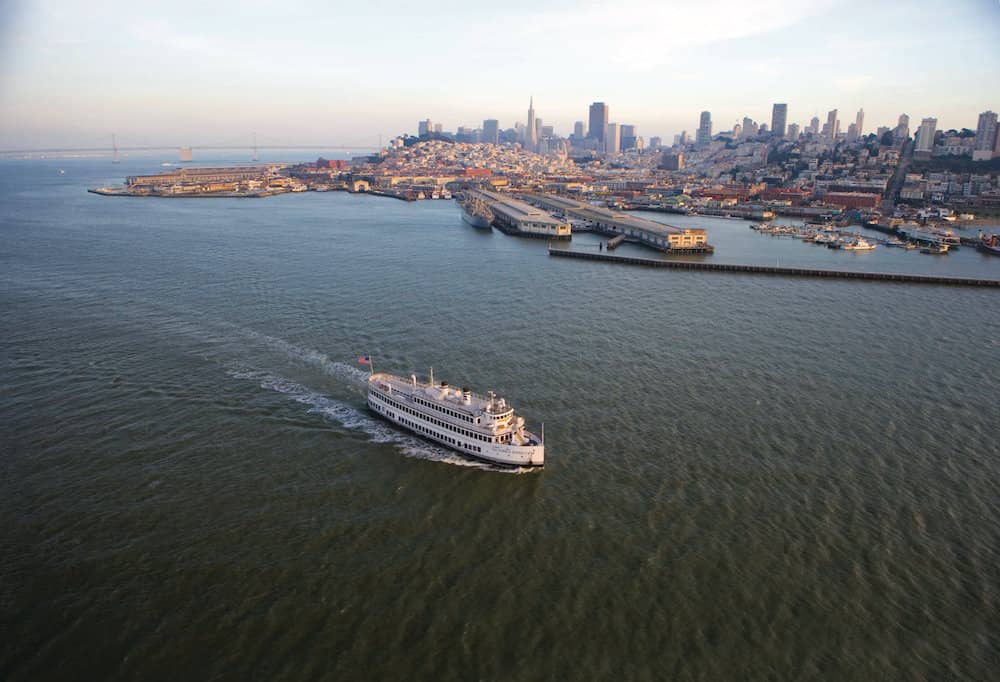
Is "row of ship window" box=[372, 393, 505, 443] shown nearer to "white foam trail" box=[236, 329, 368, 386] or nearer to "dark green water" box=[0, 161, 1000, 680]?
"dark green water" box=[0, 161, 1000, 680]

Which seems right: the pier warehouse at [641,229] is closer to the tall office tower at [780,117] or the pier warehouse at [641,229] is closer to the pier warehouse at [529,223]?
the pier warehouse at [529,223]


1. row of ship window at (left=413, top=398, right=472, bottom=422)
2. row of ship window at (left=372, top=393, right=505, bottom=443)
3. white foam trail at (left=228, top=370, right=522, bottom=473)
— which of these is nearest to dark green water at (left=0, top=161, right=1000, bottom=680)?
white foam trail at (left=228, top=370, right=522, bottom=473)

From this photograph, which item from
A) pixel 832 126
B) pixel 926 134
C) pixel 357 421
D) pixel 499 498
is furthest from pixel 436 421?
pixel 832 126

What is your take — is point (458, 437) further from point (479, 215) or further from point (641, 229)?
point (479, 215)

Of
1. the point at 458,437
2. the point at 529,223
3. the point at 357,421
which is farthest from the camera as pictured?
the point at 529,223

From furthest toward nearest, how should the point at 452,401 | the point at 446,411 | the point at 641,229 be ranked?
the point at 641,229 < the point at 452,401 < the point at 446,411

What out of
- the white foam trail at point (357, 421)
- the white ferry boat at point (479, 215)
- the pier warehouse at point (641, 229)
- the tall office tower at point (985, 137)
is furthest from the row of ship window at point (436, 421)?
the tall office tower at point (985, 137)
